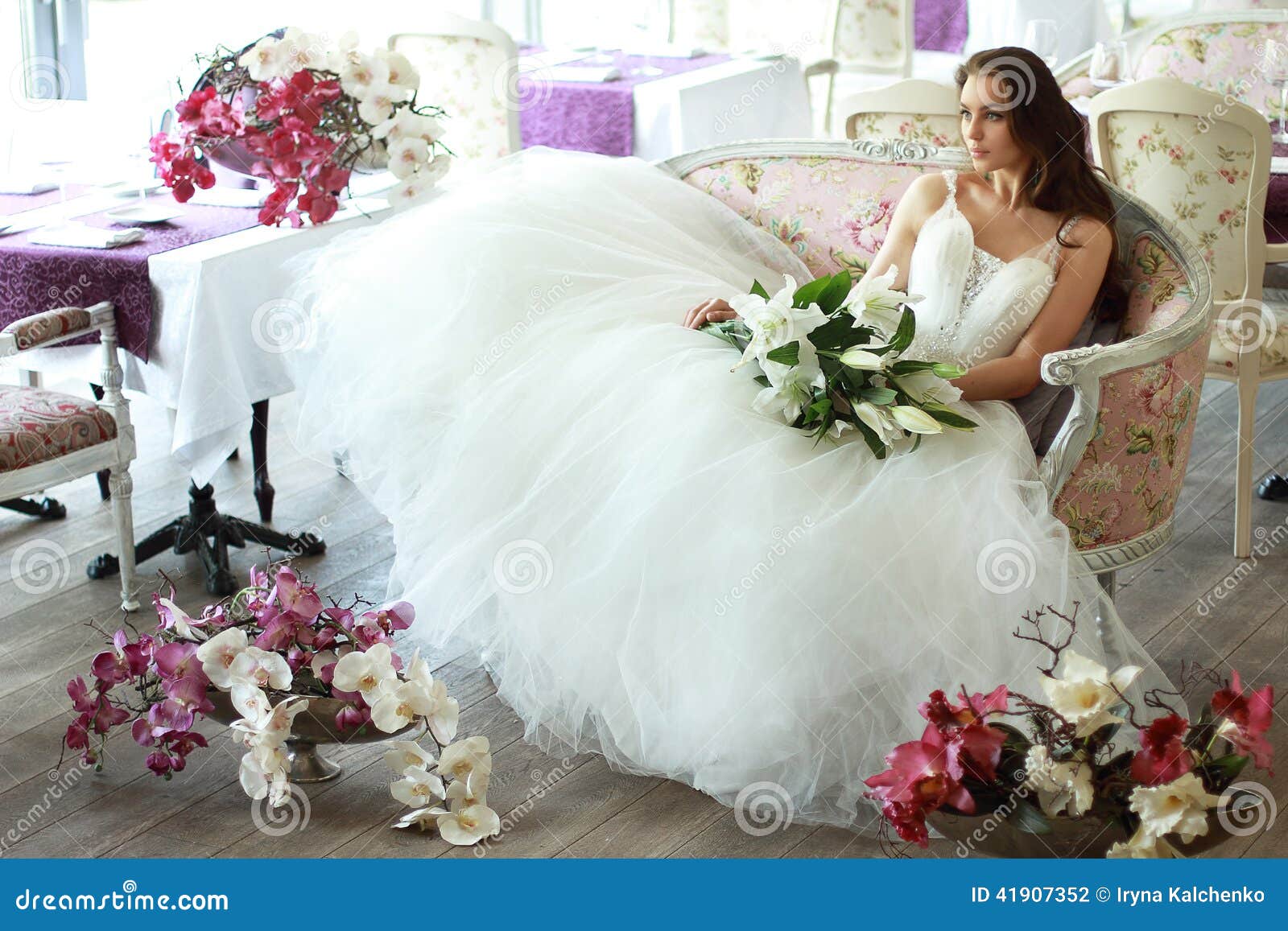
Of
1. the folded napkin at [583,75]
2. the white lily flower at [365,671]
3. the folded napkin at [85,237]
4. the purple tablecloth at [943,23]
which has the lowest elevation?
the white lily flower at [365,671]

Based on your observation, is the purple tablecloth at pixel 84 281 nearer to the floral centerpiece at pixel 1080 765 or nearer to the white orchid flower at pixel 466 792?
the white orchid flower at pixel 466 792

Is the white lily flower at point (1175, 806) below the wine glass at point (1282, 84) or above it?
below

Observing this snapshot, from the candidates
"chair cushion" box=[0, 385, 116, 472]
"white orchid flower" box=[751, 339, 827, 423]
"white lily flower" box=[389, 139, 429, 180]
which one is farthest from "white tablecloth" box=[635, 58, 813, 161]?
"white orchid flower" box=[751, 339, 827, 423]

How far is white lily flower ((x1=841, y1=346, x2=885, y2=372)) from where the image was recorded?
221 centimetres

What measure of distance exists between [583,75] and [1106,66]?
1578 mm

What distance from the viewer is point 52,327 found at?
2705 mm

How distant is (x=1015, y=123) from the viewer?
253 cm

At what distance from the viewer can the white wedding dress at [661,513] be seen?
2.08 metres

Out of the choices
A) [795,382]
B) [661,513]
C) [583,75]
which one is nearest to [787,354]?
[795,382]

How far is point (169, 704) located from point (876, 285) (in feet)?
4.08

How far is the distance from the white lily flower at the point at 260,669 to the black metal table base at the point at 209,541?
84 centimetres

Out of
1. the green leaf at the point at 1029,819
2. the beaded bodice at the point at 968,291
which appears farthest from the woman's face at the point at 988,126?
the green leaf at the point at 1029,819

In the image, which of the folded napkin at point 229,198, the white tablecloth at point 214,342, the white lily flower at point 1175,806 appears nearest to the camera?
the white lily flower at point 1175,806

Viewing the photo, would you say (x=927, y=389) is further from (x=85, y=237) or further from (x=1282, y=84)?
(x=1282, y=84)
